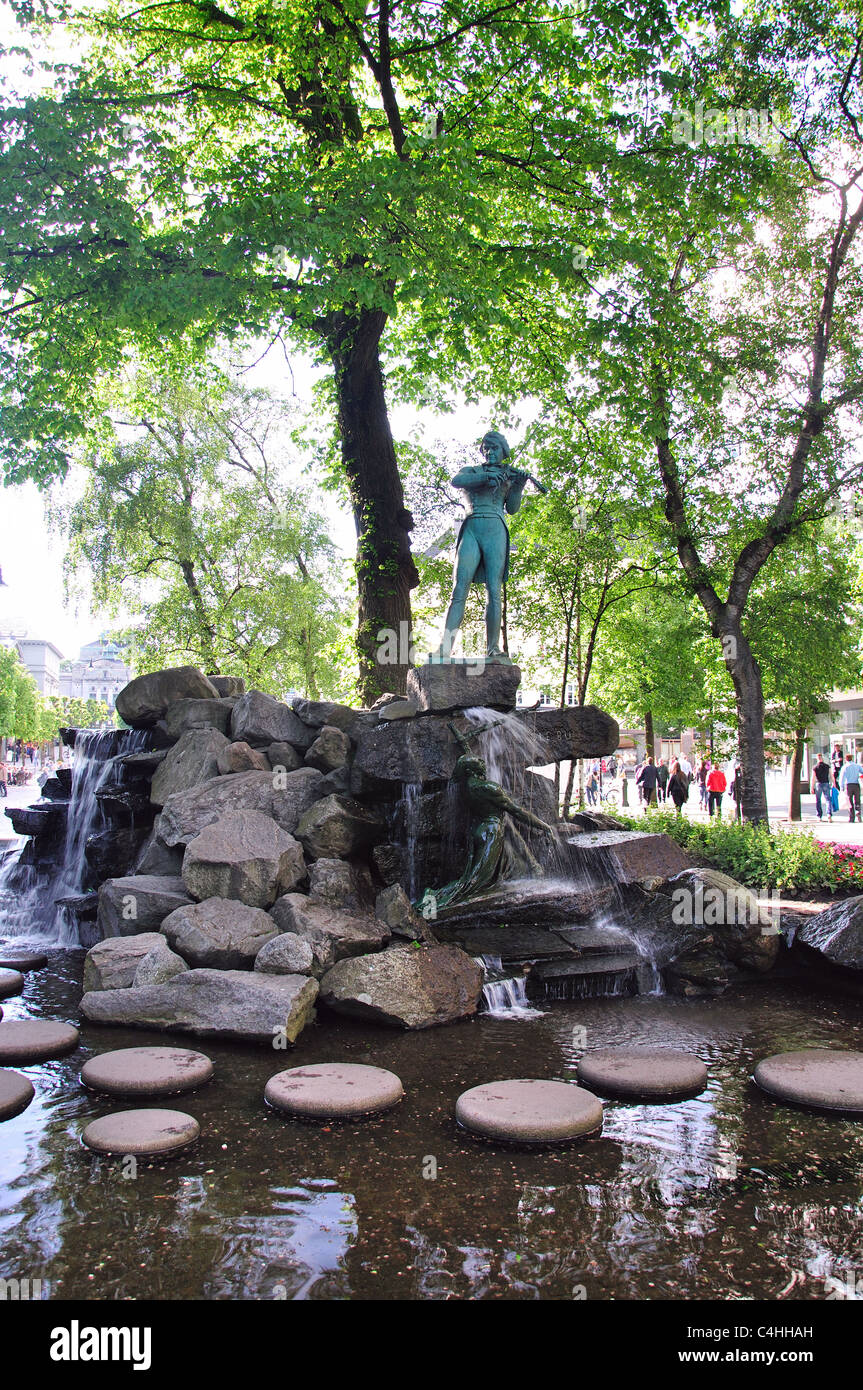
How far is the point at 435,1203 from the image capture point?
3.64m

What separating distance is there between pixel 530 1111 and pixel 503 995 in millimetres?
2496

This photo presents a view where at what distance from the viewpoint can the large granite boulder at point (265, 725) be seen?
10.2m

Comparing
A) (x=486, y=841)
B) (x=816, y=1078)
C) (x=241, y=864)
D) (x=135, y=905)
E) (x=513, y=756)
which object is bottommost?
(x=816, y=1078)

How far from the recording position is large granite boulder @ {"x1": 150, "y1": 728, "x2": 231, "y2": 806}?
984 cm

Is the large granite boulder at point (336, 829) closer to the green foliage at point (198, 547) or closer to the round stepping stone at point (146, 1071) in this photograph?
the round stepping stone at point (146, 1071)

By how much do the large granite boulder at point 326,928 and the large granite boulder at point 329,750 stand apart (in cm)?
244

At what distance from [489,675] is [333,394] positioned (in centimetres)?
967

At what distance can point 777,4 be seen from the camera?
1312 centimetres

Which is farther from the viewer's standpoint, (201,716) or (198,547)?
(198,547)

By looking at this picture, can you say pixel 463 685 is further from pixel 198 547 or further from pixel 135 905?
pixel 198 547

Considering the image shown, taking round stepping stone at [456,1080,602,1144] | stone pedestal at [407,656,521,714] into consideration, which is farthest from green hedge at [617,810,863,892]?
round stepping stone at [456,1080,602,1144]

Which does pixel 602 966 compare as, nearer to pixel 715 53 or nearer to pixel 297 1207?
pixel 297 1207

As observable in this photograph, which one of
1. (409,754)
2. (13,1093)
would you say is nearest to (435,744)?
(409,754)

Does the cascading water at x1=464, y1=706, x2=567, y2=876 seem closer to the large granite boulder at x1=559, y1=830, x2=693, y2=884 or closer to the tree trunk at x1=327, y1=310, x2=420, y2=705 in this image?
the large granite boulder at x1=559, y1=830, x2=693, y2=884
